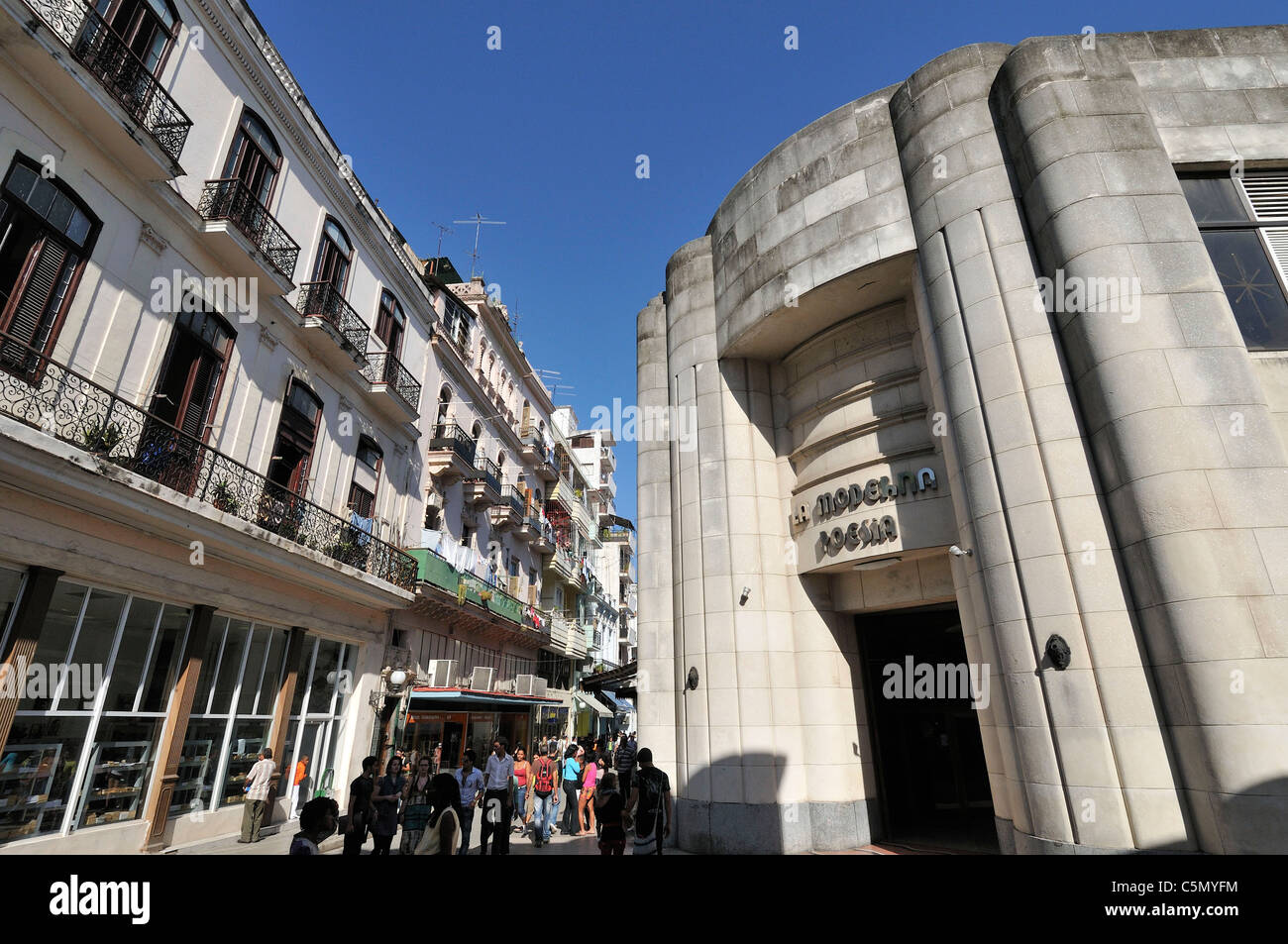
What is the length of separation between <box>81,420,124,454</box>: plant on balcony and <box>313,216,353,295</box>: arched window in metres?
7.76

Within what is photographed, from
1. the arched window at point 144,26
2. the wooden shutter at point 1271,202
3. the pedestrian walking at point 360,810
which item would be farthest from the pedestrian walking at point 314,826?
the wooden shutter at point 1271,202

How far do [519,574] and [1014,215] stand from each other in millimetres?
24926

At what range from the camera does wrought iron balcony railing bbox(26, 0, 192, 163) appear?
31.9 feet

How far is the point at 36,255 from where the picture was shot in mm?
9828

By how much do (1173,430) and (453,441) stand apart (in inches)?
796

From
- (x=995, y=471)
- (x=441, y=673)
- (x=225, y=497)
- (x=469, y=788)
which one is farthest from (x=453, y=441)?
(x=995, y=471)

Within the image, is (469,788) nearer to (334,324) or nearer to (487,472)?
(334,324)

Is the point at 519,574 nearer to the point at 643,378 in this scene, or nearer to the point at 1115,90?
the point at 643,378

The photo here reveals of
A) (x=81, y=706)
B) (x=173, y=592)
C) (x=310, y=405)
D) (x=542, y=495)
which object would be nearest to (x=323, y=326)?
(x=310, y=405)

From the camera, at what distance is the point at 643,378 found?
1587 cm

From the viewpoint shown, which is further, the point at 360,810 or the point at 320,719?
the point at 320,719

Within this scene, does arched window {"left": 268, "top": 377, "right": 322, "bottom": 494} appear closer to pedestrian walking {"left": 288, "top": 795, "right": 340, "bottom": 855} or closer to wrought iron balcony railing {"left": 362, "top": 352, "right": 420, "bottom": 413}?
wrought iron balcony railing {"left": 362, "top": 352, "right": 420, "bottom": 413}

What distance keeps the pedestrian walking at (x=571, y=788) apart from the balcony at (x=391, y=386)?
453 inches

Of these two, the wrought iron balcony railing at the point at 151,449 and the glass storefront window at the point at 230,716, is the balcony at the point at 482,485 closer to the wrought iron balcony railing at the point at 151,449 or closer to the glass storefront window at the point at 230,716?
the wrought iron balcony railing at the point at 151,449
